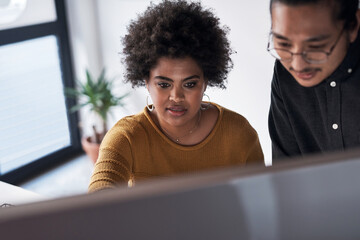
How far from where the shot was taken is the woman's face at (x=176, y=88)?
750 mm

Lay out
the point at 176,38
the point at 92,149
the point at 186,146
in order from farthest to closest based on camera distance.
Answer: the point at 92,149 < the point at 186,146 < the point at 176,38

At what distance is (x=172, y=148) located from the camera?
0.83 meters

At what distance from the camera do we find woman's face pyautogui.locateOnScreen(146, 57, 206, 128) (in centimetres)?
75

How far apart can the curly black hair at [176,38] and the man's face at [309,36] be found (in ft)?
0.56

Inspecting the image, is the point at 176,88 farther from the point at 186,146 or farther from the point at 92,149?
the point at 92,149

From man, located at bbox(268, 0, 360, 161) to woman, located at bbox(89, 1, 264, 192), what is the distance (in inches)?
5.6

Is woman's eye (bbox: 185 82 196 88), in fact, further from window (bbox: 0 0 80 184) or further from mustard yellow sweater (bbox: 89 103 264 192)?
window (bbox: 0 0 80 184)

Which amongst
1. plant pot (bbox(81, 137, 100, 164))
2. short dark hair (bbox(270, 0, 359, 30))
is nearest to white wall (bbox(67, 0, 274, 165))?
short dark hair (bbox(270, 0, 359, 30))

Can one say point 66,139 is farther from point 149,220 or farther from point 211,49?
point 149,220

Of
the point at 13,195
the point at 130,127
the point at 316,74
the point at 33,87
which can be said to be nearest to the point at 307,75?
the point at 316,74

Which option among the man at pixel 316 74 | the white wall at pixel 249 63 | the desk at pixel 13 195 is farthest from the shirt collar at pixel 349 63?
the desk at pixel 13 195

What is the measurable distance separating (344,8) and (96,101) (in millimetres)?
2044

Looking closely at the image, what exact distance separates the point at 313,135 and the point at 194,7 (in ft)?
1.01

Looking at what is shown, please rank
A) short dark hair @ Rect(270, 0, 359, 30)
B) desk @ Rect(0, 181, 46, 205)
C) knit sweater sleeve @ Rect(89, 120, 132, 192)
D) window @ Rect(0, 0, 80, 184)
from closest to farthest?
short dark hair @ Rect(270, 0, 359, 30) → knit sweater sleeve @ Rect(89, 120, 132, 192) → desk @ Rect(0, 181, 46, 205) → window @ Rect(0, 0, 80, 184)
